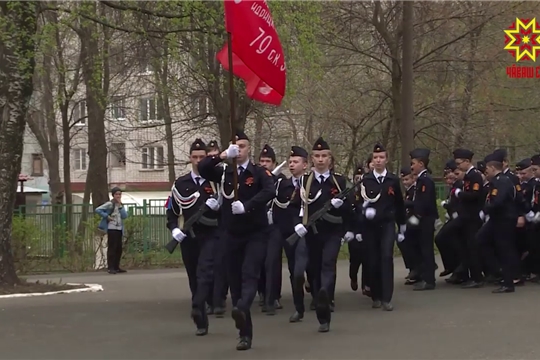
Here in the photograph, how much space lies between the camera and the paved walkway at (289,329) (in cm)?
921

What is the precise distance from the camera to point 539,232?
14.9m

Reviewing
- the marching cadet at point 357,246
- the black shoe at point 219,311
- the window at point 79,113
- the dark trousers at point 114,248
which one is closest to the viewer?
the black shoe at point 219,311

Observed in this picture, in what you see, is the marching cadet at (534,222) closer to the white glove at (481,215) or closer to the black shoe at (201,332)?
the white glove at (481,215)

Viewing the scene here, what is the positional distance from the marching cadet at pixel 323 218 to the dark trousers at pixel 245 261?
1.09m

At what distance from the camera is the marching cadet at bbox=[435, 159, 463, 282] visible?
580 inches

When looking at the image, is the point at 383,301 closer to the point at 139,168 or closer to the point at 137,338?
the point at 137,338

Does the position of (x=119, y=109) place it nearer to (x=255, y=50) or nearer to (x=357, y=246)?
(x=357, y=246)

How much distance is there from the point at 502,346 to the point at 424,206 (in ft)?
16.8

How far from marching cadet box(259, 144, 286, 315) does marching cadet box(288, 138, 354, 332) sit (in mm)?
326

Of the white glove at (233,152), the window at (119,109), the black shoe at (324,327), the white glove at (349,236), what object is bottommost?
the black shoe at (324,327)

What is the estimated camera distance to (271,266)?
10781 mm

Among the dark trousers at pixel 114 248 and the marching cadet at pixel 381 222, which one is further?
the dark trousers at pixel 114 248

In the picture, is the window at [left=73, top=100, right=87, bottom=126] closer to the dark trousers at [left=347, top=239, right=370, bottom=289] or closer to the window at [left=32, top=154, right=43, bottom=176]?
the window at [left=32, top=154, right=43, bottom=176]

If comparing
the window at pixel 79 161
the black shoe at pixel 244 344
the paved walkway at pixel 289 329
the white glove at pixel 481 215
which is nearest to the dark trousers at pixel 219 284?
the paved walkway at pixel 289 329
